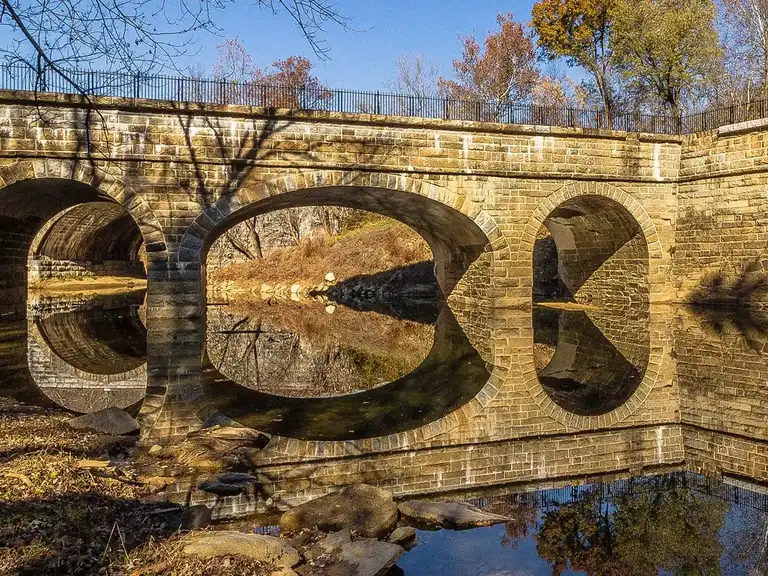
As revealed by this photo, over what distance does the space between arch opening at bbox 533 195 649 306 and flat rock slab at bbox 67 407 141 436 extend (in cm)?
1521

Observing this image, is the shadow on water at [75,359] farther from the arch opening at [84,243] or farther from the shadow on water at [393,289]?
the arch opening at [84,243]

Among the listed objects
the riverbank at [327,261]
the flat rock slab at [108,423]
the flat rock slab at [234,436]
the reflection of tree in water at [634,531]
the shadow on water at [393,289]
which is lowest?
the reflection of tree in water at [634,531]

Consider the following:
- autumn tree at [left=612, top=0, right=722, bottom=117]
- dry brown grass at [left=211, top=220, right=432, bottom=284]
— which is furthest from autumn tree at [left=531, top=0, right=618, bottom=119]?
dry brown grass at [left=211, top=220, right=432, bottom=284]

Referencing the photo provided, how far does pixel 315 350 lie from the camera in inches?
486

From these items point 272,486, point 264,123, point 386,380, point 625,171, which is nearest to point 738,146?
point 625,171

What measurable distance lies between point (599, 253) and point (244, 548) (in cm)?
1966

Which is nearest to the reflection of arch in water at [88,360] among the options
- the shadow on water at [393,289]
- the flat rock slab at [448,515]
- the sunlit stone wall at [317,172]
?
the sunlit stone wall at [317,172]

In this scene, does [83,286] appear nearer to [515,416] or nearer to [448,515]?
[515,416]

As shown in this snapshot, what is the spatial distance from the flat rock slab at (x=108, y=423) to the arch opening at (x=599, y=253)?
15209 mm

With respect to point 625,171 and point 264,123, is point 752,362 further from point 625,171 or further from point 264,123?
point 264,123

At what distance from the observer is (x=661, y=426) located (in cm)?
669

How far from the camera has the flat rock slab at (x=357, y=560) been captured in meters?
3.35

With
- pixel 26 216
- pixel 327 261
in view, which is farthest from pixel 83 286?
pixel 26 216

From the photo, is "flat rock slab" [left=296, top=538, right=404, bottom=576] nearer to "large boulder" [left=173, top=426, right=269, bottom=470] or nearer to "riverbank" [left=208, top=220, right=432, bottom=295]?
"large boulder" [left=173, top=426, right=269, bottom=470]
